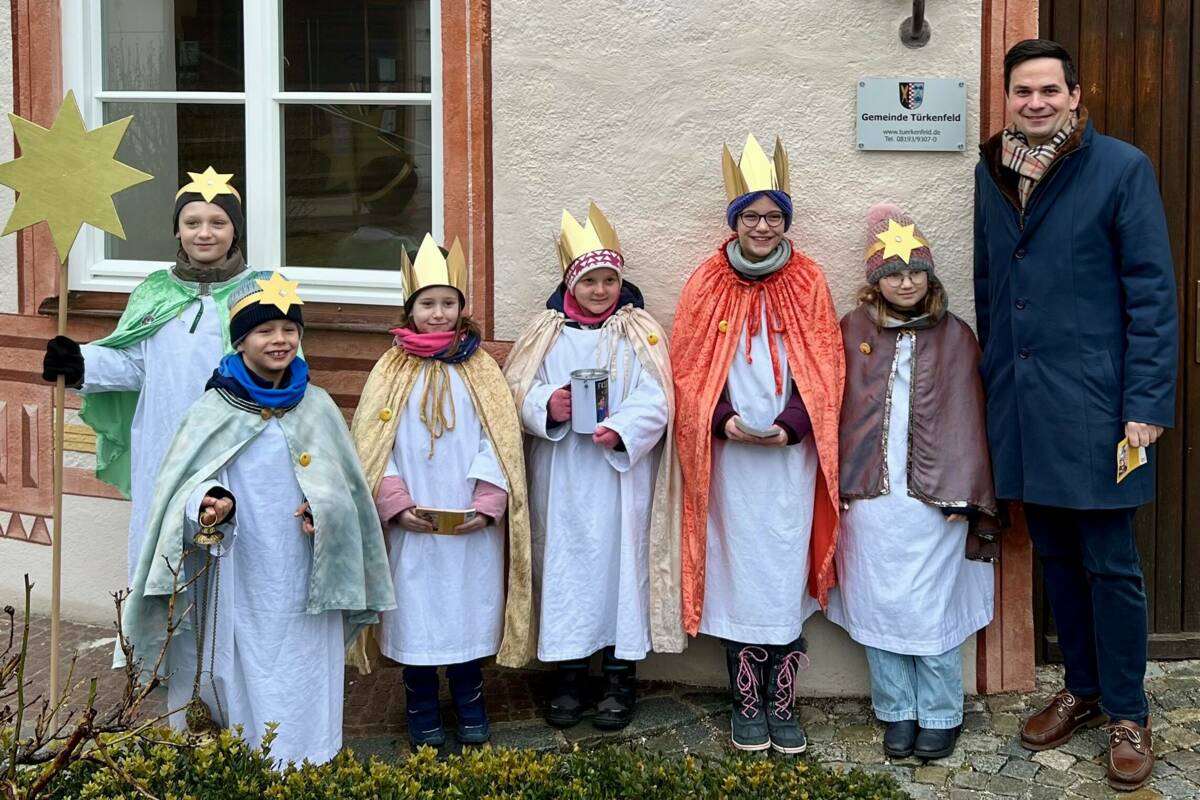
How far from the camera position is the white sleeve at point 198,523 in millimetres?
3703

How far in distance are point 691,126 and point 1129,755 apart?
8.49 feet

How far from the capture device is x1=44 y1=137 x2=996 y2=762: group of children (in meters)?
4.36

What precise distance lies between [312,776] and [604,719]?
1775mm

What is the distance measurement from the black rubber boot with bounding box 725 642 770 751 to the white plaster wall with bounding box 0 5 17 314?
11.4 feet

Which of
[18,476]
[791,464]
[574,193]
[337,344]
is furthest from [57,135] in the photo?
[791,464]

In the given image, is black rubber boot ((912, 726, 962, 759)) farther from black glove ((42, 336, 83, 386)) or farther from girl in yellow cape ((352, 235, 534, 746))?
black glove ((42, 336, 83, 386))

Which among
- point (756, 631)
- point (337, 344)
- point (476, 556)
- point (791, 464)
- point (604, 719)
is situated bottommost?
point (604, 719)

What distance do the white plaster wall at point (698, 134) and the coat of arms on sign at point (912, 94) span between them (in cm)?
5

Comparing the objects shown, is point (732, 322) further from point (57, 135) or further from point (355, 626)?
point (57, 135)

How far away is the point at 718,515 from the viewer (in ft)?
15.0

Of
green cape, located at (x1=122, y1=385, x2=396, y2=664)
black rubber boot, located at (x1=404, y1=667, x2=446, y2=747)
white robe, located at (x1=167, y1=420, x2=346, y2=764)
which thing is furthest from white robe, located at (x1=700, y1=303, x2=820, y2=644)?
white robe, located at (x1=167, y1=420, x2=346, y2=764)

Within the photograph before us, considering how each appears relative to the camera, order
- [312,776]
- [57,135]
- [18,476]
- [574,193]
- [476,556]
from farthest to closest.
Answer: [18,476]
[574,193]
[476,556]
[57,135]
[312,776]

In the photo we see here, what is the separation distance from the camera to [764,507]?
4453mm

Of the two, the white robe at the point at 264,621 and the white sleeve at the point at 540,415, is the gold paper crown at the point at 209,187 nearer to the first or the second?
the white robe at the point at 264,621
